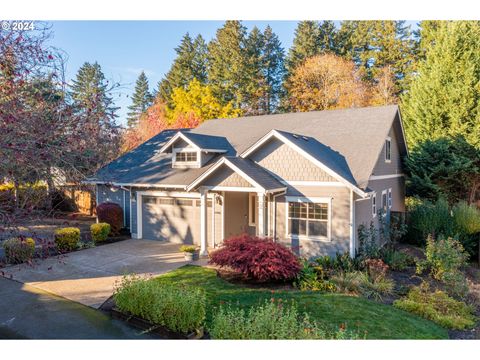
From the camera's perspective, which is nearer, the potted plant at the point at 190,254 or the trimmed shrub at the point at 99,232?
the potted plant at the point at 190,254

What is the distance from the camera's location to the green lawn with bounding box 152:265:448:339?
22.5 ft

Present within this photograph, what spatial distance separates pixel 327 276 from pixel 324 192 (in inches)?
112

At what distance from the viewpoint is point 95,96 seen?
562 centimetres

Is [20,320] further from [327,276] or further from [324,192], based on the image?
[324,192]

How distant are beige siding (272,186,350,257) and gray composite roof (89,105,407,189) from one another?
72cm

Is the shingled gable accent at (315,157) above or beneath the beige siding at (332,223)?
above

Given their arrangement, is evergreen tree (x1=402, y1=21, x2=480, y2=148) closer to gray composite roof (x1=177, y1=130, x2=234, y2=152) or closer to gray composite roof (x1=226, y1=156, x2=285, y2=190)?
gray composite roof (x1=177, y1=130, x2=234, y2=152)

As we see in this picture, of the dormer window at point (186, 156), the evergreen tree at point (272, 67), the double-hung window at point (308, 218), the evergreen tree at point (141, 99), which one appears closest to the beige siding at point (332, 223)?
the double-hung window at point (308, 218)

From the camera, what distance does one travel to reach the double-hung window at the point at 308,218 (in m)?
11.7

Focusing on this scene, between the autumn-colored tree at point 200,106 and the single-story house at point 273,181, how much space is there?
9.69 metres

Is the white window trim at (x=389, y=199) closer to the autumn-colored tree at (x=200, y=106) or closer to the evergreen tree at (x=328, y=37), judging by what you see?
the autumn-colored tree at (x=200, y=106)

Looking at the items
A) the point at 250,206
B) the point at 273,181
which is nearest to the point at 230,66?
the point at 250,206

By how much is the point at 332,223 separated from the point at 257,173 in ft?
10.2
